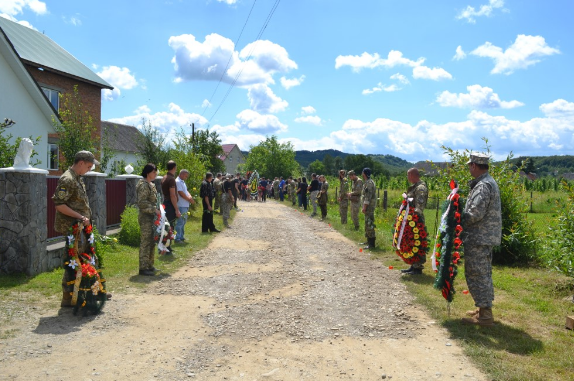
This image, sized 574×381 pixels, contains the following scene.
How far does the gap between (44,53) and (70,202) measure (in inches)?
971

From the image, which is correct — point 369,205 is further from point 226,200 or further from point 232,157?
point 232,157

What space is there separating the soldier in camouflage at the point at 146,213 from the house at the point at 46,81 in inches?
502

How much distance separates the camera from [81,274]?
5.82m

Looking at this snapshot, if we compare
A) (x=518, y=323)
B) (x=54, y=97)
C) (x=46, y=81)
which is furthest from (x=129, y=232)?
(x=54, y=97)

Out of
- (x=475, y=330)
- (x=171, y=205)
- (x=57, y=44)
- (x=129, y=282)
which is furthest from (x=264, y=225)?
(x=57, y=44)

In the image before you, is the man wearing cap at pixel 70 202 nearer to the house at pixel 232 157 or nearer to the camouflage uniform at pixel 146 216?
the camouflage uniform at pixel 146 216

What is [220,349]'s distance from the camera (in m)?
4.72

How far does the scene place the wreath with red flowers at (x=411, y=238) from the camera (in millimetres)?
8078

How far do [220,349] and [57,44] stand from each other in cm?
3169

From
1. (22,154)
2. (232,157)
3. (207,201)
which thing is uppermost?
(232,157)

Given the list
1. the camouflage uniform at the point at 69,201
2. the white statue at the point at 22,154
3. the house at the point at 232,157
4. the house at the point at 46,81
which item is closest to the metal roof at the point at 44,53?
the house at the point at 46,81

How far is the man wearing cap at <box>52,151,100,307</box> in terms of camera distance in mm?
5711

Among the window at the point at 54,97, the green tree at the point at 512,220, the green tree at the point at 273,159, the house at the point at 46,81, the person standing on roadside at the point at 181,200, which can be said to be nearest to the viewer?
the green tree at the point at 512,220

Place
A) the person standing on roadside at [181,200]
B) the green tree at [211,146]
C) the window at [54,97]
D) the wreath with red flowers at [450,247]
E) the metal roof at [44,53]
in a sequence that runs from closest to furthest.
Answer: the wreath with red flowers at [450,247]
the person standing on roadside at [181,200]
the metal roof at [44,53]
the window at [54,97]
the green tree at [211,146]
